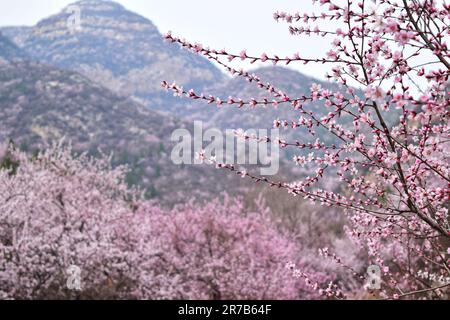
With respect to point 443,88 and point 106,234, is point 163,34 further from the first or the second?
point 106,234

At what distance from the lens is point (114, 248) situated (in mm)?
14164

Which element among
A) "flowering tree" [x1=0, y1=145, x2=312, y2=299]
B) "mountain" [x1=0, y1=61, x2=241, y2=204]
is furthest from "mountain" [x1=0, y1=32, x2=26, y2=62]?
"flowering tree" [x1=0, y1=145, x2=312, y2=299]

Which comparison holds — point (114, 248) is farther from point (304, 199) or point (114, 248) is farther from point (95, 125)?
point (95, 125)

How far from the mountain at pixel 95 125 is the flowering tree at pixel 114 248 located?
138 feet

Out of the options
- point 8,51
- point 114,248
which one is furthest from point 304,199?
point 8,51

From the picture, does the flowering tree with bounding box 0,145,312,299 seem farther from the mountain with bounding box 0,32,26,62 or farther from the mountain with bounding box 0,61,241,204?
the mountain with bounding box 0,32,26,62

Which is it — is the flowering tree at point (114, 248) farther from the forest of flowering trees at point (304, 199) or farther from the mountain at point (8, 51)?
the mountain at point (8, 51)

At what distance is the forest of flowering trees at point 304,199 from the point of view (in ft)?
8.48

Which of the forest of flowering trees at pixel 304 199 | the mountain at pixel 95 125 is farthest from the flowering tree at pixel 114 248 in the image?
the mountain at pixel 95 125

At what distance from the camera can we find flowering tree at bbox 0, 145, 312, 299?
40.5 feet

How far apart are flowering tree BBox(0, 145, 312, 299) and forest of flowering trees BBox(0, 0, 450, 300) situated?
0.19ft

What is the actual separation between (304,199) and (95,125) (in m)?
85.6
